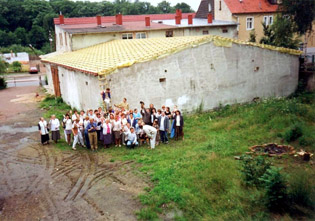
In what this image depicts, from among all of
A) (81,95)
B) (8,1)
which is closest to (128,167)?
(81,95)

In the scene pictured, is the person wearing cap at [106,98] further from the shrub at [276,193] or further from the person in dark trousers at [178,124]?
the shrub at [276,193]

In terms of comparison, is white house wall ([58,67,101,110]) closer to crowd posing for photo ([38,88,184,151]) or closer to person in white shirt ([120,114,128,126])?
crowd posing for photo ([38,88,184,151])

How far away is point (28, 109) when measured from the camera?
77.3 feet

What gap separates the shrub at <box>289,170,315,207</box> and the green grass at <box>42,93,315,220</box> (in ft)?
1.06

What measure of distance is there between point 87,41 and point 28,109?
7.45 metres

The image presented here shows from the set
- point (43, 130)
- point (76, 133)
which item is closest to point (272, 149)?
point (76, 133)

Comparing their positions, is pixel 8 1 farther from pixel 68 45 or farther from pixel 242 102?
pixel 242 102

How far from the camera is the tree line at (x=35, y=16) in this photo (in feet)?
244

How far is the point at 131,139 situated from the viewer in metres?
14.0

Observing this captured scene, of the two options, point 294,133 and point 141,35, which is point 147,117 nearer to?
point 294,133

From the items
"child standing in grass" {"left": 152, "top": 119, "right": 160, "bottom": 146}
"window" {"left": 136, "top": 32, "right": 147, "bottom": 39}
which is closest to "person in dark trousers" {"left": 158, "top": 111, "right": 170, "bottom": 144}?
"child standing in grass" {"left": 152, "top": 119, "right": 160, "bottom": 146}

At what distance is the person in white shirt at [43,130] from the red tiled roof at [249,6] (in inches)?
1048

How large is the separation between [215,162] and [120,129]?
15.2 ft

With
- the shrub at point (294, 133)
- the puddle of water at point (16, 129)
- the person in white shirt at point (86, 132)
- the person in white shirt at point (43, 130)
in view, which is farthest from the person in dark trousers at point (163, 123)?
the puddle of water at point (16, 129)
